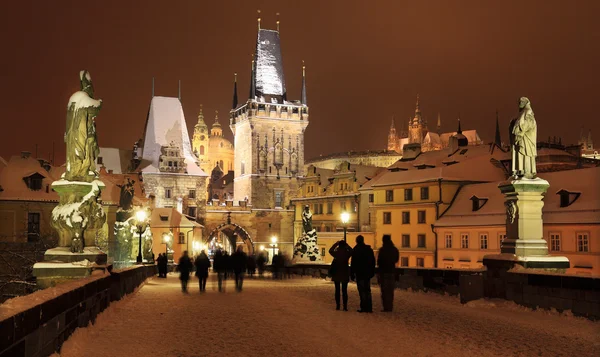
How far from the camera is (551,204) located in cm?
4131

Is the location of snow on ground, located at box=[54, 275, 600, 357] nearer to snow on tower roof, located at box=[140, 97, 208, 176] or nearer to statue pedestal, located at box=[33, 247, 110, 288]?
statue pedestal, located at box=[33, 247, 110, 288]

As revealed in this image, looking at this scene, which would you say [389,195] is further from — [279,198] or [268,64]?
Result: [268,64]

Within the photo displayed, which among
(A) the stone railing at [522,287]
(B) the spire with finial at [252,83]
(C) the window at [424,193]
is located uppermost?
(B) the spire with finial at [252,83]

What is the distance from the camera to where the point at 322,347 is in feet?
28.6

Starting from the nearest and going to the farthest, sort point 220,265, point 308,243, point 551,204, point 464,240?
point 220,265, point 308,243, point 551,204, point 464,240

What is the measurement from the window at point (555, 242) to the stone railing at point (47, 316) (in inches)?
1300

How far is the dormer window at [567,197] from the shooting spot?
132ft

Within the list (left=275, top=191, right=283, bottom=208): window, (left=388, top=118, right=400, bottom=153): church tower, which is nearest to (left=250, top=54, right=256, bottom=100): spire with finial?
(left=275, top=191, right=283, bottom=208): window

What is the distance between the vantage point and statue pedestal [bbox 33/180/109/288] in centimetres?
1154

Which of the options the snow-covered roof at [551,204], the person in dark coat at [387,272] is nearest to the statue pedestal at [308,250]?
the snow-covered roof at [551,204]

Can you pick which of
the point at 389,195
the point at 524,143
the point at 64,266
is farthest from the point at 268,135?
the point at 64,266

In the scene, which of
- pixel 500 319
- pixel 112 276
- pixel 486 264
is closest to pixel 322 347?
pixel 500 319

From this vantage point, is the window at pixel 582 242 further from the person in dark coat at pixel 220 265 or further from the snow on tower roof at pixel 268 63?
the snow on tower roof at pixel 268 63

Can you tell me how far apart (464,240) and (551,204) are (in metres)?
7.70
